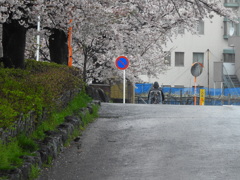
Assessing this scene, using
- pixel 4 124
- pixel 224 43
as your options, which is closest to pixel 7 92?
pixel 4 124

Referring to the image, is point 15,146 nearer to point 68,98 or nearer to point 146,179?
point 146,179

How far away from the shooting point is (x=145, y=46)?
1395 inches

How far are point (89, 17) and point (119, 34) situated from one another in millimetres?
10843

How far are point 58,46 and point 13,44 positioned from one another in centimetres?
591

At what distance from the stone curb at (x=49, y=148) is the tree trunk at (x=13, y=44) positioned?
5.86 m

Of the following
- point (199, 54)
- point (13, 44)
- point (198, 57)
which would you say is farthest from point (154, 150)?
point (199, 54)

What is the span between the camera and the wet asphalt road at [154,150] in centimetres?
915

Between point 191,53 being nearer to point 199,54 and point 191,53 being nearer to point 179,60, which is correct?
point 199,54

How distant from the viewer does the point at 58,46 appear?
2517 centimetres

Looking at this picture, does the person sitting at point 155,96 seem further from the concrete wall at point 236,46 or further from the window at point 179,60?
the window at point 179,60

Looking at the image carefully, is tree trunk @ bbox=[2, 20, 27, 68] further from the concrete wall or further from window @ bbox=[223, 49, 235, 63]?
window @ bbox=[223, 49, 235, 63]

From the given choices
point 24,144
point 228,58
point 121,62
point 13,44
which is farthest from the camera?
point 228,58

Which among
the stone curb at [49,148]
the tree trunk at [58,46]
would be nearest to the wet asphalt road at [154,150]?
the stone curb at [49,148]

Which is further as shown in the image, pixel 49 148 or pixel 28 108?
pixel 49 148
